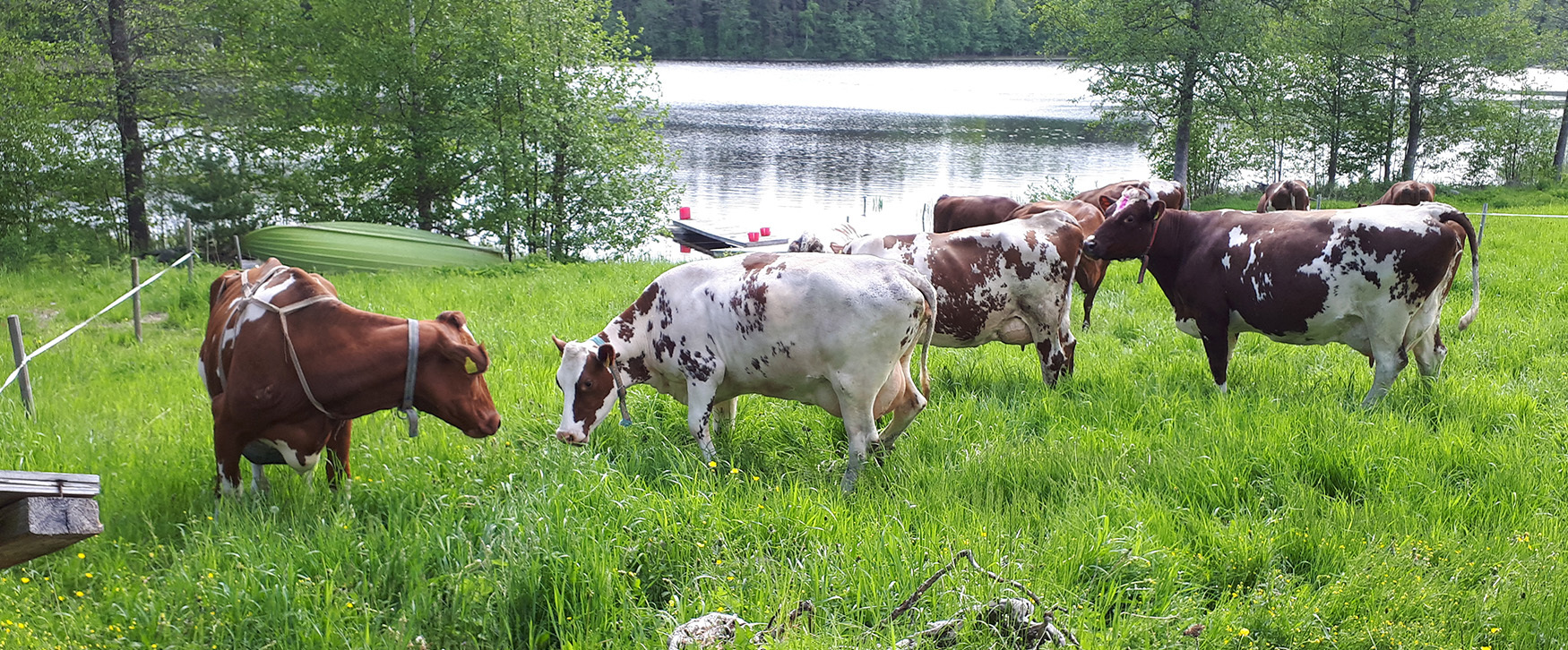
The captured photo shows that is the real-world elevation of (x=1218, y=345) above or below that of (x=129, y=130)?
below

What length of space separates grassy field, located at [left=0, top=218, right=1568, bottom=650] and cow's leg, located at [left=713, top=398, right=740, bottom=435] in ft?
0.43

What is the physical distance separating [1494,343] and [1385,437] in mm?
4032

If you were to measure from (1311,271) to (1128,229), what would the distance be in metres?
1.36

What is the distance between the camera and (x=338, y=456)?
17.5ft

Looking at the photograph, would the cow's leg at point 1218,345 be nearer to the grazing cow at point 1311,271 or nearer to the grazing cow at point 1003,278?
the grazing cow at point 1311,271

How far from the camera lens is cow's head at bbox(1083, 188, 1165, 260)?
778cm

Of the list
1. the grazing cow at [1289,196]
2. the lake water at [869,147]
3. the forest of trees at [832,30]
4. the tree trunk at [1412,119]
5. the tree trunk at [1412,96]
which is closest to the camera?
the grazing cow at [1289,196]

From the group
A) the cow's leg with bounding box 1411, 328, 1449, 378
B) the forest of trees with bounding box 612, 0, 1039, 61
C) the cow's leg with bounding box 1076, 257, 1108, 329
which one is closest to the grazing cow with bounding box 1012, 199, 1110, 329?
the cow's leg with bounding box 1076, 257, 1108, 329

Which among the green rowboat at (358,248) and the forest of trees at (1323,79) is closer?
the green rowboat at (358,248)

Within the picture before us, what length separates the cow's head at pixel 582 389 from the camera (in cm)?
594

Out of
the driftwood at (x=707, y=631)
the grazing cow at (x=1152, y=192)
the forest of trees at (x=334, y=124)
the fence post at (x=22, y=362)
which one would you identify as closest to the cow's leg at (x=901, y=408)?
the driftwood at (x=707, y=631)

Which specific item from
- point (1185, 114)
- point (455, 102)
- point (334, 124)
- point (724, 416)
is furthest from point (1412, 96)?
point (724, 416)

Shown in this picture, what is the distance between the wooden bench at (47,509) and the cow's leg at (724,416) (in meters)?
4.26

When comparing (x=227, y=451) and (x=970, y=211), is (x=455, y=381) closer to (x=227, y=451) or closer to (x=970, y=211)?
(x=227, y=451)
